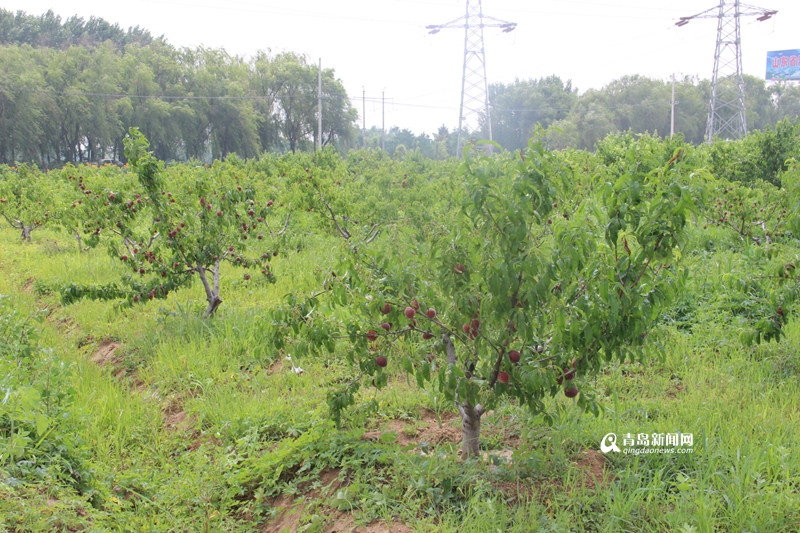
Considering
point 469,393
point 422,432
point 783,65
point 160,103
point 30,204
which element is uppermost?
point 783,65

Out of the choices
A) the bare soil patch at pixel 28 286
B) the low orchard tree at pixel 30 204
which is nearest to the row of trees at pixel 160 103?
the low orchard tree at pixel 30 204

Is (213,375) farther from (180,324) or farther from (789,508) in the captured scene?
(789,508)

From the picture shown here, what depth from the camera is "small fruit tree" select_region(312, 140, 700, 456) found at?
230cm

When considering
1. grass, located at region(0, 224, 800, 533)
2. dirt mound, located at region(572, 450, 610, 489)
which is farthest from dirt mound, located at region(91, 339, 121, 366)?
dirt mound, located at region(572, 450, 610, 489)

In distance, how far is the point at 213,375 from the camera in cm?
464

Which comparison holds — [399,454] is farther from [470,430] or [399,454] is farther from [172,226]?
[172,226]

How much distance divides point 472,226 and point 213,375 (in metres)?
2.94

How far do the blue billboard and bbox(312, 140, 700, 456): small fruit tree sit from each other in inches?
2234

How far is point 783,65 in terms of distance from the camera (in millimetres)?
47781

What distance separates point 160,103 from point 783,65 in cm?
4961

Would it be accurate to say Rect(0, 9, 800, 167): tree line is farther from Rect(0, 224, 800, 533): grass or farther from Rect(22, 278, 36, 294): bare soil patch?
Rect(0, 224, 800, 533): grass

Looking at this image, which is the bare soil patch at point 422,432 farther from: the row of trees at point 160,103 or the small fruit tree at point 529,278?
the row of trees at point 160,103

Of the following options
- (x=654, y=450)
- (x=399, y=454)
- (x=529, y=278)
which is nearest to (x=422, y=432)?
(x=399, y=454)

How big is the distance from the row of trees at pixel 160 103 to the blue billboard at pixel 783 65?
3577 cm
